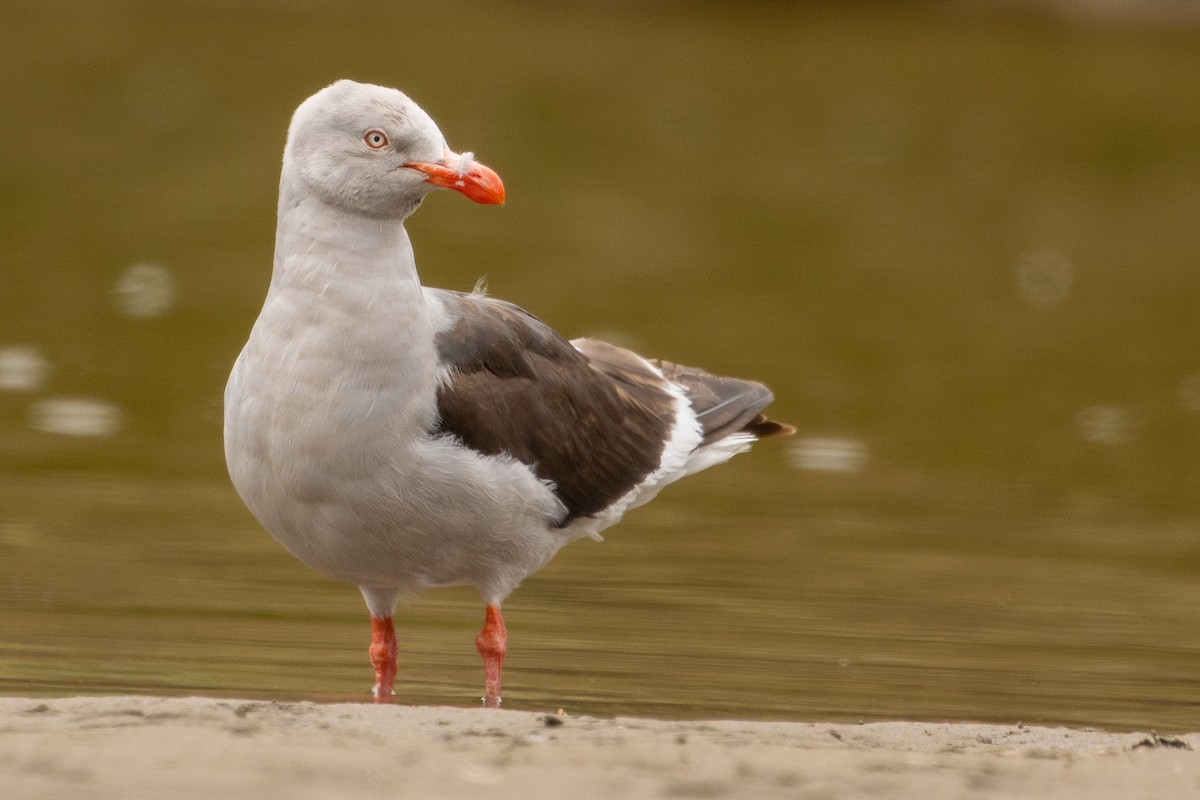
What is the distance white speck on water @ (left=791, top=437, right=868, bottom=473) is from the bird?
13.3ft

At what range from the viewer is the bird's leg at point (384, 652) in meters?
6.93

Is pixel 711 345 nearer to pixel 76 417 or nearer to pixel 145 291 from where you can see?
pixel 145 291

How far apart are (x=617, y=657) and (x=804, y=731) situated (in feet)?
5.75

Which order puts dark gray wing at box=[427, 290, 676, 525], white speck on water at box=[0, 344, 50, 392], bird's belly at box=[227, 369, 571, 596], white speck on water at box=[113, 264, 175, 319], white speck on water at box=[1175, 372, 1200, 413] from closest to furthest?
bird's belly at box=[227, 369, 571, 596]
dark gray wing at box=[427, 290, 676, 525]
white speck on water at box=[0, 344, 50, 392]
white speck on water at box=[1175, 372, 1200, 413]
white speck on water at box=[113, 264, 175, 319]

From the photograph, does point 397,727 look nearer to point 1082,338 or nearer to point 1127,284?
point 1082,338

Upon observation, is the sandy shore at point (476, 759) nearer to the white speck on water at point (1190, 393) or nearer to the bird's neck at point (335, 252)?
the bird's neck at point (335, 252)

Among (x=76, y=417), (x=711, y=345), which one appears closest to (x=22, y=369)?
(x=76, y=417)

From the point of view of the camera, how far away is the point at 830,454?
11094 mm

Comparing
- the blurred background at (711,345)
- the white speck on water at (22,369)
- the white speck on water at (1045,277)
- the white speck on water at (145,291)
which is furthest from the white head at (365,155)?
the white speck on water at (1045,277)

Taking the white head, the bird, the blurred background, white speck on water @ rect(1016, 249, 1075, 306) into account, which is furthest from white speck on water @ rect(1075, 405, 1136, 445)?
the white head

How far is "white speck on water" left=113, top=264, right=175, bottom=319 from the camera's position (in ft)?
45.6

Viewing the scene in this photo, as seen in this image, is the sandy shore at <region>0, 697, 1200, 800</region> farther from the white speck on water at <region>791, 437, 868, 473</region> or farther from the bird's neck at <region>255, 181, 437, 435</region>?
the white speck on water at <region>791, 437, 868, 473</region>

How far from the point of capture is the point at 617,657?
7355 millimetres

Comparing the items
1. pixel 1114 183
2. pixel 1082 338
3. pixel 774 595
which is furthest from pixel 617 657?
pixel 1114 183
